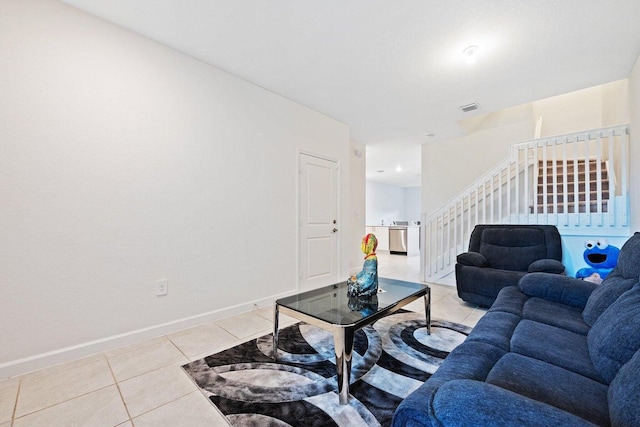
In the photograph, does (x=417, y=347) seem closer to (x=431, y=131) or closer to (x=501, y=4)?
(x=501, y=4)

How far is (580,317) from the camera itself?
64.4 inches

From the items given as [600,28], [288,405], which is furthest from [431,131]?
[288,405]

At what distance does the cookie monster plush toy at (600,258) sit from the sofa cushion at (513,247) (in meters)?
0.35

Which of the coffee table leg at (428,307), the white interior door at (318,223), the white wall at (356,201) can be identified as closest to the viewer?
the coffee table leg at (428,307)

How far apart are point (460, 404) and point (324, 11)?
2.40 metres

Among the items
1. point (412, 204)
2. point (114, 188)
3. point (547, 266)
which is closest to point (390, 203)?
point (412, 204)

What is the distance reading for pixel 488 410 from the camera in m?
0.65

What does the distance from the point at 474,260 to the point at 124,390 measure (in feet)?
11.0

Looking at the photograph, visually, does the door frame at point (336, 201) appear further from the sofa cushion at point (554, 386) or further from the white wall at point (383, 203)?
the white wall at point (383, 203)

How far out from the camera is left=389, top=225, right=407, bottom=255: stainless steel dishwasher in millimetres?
7652

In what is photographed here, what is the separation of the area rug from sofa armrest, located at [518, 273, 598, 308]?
66cm

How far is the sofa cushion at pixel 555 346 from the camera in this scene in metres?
1.11

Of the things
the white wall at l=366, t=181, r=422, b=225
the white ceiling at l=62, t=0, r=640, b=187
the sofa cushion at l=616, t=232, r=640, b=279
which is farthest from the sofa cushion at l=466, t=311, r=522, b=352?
the white wall at l=366, t=181, r=422, b=225

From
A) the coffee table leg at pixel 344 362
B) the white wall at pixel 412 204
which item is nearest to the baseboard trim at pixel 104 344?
the coffee table leg at pixel 344 362
